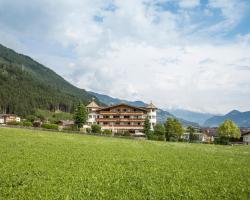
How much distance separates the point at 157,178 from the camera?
16.6 meters

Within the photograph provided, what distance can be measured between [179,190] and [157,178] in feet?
9.63

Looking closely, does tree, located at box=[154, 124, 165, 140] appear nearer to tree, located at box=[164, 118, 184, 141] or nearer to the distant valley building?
tree, located at box=[164, 118, 184, 141]

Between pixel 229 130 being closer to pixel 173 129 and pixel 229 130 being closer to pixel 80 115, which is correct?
pixel 173 129

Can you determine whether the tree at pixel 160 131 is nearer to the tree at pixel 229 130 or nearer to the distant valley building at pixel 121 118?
the distant valley building at pixel 121 118

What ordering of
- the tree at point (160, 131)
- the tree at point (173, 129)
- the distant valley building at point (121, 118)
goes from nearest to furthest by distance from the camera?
the tree at point (160, 131) < the tree at point (173, 129) < the distant valley building at point (121, 118)

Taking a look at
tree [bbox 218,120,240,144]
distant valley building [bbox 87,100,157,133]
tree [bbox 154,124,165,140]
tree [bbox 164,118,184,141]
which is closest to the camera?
tree [bbox 154,124,165,140]

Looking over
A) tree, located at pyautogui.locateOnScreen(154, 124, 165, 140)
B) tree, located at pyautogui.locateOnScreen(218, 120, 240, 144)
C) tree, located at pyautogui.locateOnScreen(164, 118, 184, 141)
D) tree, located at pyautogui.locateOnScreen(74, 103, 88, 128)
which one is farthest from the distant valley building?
tree, located at pyautogui.locateOnScreen(218, 120, 240, 144)

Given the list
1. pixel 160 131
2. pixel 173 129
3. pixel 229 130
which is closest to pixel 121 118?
pixel 173 129

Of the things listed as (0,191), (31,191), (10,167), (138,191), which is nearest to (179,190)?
(138,191)

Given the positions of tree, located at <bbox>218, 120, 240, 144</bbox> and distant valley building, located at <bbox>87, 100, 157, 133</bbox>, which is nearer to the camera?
distant valley building, located at <bbox>87, 100, 157, 133</bbox>

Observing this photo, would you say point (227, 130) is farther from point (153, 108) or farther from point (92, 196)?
point (92, 196)

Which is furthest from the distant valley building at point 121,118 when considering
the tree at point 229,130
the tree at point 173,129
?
the tree at point 229,130

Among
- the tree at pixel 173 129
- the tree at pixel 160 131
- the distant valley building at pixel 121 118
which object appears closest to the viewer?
the tree at pixel 160 131

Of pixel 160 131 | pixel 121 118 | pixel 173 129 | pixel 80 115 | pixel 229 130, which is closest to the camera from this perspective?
pixel 160 131
